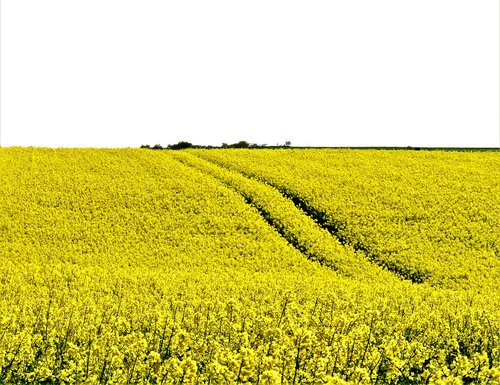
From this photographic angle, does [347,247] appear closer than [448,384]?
No

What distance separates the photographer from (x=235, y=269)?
31703 millimetres

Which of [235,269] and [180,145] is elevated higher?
[180,145]

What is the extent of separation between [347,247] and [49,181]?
22914mm

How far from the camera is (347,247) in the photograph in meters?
36.0

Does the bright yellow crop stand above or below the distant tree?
below

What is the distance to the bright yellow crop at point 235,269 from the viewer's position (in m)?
11.5

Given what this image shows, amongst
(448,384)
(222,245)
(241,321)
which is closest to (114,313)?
(241,321)

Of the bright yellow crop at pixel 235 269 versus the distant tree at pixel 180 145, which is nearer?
the bright yellow crop at pixel 235 269

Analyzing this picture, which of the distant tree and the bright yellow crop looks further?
the distant tree

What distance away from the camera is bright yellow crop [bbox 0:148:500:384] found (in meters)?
11.5

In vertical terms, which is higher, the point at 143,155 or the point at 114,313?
the point at 143,155

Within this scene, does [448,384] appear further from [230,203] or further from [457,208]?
[457,208]

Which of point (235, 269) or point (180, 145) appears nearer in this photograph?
point (235, 269)

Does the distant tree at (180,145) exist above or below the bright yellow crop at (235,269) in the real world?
above
